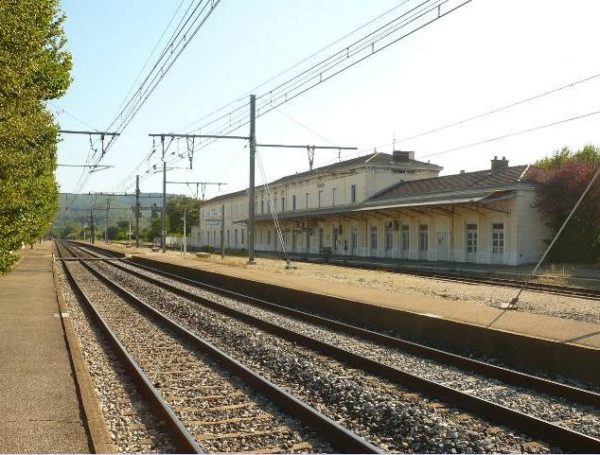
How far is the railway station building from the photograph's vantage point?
3853 centimetres

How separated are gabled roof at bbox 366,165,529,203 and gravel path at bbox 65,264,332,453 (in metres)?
30.4

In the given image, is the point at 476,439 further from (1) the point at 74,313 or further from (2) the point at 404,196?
(2) the point at 404,196

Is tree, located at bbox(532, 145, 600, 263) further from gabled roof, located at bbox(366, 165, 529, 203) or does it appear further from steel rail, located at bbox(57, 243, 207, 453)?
steel rail, located at bbox(57, 243, 207, 453)

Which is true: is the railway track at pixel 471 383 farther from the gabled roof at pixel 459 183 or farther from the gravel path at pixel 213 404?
the gabled roof at pixel 459 183

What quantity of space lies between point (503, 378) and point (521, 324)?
3.12 m

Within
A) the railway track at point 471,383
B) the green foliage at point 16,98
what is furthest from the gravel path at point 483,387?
the green foliage at point 16,98

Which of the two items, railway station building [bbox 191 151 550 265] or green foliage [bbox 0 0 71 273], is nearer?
green foliage [bbox 0 0 71 273]

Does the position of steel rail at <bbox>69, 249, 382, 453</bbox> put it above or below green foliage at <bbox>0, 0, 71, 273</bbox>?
below

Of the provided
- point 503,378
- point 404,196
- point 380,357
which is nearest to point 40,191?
point 380,357

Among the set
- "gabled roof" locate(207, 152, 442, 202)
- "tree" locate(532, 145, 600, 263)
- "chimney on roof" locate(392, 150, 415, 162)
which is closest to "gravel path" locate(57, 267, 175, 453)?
"tree" locate(532, 145, 600, 263)

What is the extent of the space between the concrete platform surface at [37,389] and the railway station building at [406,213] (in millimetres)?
20822

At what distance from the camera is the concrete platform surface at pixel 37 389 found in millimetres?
6215

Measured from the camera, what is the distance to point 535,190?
3825 cm

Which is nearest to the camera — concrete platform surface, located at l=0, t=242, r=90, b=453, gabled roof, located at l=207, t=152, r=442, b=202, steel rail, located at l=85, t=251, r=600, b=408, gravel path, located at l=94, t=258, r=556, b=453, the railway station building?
concrete platform surface, located at l=0, t=242, r=90, b=453
